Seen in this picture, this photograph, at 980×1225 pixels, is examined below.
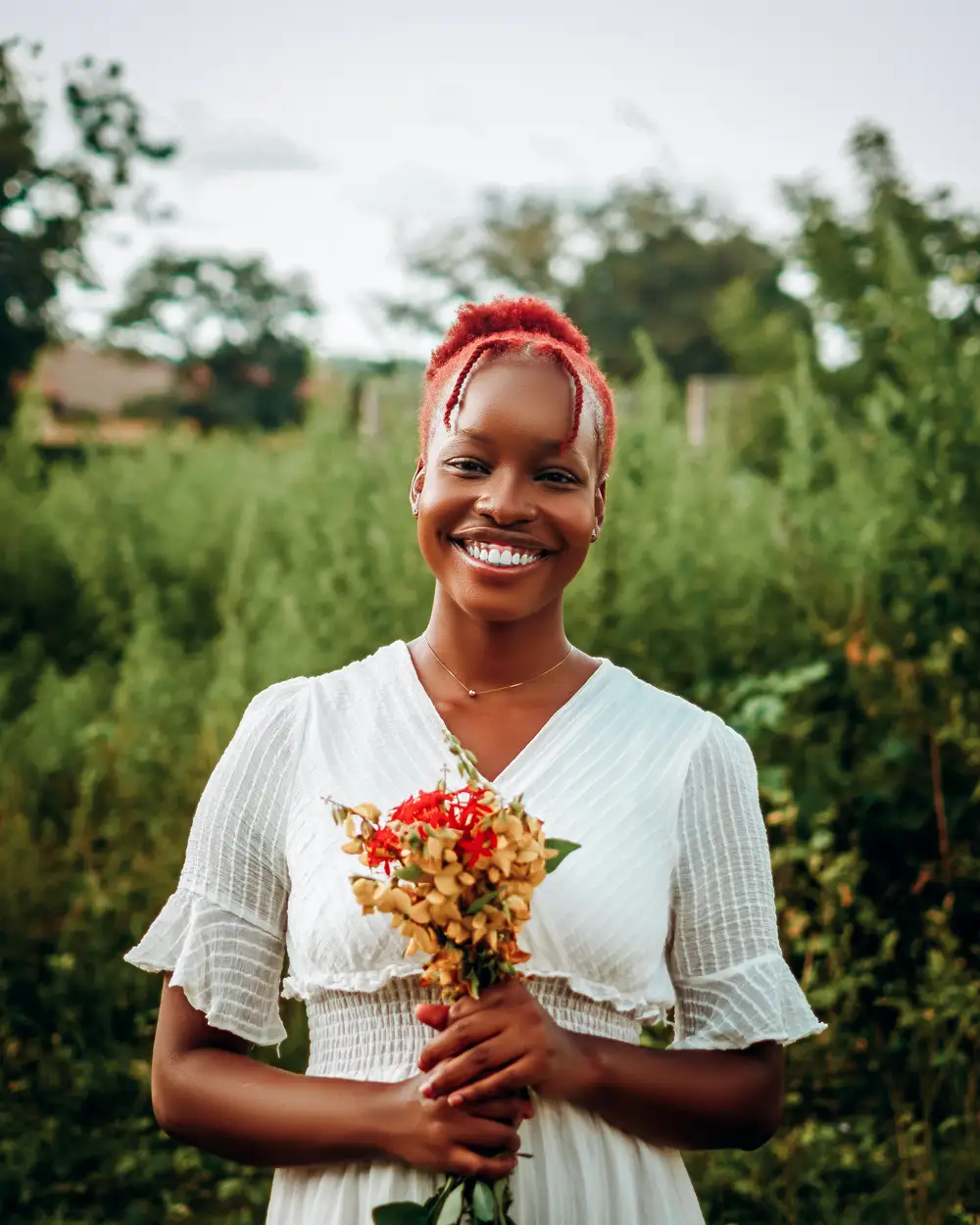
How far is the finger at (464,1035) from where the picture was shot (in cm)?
158

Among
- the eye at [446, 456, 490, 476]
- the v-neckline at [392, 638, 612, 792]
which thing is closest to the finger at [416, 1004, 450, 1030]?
the v-neckline at [392, 638, 612, 792]

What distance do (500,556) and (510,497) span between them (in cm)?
8

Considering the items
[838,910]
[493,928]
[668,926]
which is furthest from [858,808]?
[493,928]

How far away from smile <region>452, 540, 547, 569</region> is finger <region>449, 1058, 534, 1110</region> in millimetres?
617

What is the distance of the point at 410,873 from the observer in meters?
1.52

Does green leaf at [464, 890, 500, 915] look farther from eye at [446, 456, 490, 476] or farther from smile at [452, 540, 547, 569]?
eye at [446, 456, 490, 476]

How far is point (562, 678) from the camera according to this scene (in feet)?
6.51

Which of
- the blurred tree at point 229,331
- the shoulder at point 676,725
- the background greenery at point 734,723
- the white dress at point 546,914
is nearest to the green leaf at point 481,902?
the white dress at point 546,914

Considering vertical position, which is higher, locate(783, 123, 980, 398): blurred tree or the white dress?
locate(783, 123, 980, 398): blurred tree

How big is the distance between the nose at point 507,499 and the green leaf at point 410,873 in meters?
0.51

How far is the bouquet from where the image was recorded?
152 cm

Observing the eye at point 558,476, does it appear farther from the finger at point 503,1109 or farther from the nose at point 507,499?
the finger at point 503,1109

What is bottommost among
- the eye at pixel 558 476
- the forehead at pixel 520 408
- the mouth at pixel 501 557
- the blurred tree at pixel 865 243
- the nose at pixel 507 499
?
the mouth at pixel 501 557

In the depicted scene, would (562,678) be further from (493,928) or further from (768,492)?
(768,492)
